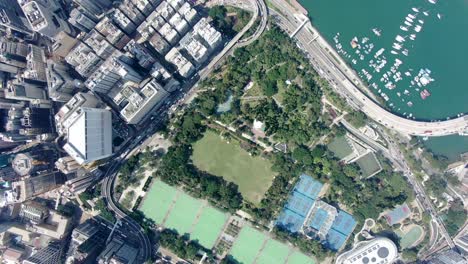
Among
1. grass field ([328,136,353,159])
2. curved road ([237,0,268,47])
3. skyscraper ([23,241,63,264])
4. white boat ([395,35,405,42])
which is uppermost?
white boat ([395,35,405,42])

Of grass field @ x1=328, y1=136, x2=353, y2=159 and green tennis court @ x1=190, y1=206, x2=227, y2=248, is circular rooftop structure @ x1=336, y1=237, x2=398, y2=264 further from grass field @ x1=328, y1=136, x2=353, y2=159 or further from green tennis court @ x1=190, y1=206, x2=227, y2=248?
green tennis court @ x1=190, y1=206, x2=227, y2=248

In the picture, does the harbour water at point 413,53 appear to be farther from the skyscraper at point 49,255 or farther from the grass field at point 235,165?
the skyscraper at point 49,255

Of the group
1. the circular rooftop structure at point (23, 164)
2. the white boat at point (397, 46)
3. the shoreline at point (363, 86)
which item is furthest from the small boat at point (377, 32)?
the circular rooftop structure at point (23, 164)

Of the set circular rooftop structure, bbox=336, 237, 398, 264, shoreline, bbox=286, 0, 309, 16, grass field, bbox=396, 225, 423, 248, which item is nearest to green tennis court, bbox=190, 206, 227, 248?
circular rooftop structure, bbox=336, 237, 398, 264

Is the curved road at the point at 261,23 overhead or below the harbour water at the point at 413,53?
below

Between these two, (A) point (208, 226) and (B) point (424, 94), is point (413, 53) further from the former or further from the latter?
(A) point (208, 226)

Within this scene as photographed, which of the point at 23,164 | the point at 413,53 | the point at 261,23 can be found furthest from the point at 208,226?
the point at 413,53
